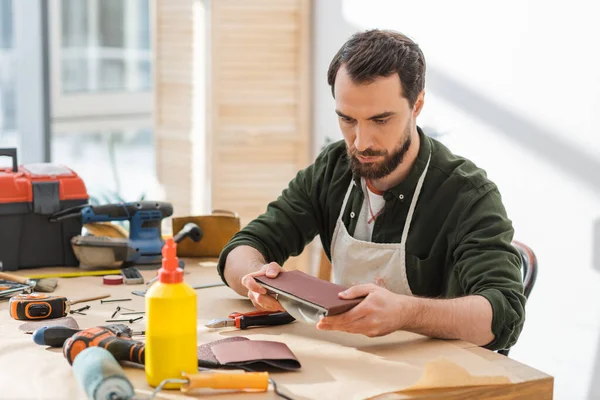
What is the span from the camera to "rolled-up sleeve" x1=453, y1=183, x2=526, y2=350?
1790 millimetres

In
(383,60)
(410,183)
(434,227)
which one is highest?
(383,60)

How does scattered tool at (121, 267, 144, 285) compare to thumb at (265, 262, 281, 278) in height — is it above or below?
below

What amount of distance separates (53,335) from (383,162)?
0.89 meters

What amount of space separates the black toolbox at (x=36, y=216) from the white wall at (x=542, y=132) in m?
1.46

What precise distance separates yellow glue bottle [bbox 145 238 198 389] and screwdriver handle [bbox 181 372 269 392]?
0.04 m

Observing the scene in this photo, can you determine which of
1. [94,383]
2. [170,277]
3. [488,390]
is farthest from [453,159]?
[94,383]

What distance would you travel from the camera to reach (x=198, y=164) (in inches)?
163

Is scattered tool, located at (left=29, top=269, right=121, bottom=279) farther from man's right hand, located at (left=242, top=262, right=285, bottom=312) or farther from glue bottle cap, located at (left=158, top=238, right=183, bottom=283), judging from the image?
glue bottle cap, located at (left=158, top=238, right=183, bottom=283)

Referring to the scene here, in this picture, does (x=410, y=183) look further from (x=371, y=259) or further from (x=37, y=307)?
(x=37, y=307)

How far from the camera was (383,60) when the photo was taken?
6.47ft

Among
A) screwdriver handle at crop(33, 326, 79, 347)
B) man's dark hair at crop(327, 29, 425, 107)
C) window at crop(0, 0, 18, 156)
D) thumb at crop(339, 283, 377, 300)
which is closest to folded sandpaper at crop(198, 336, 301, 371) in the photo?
thumb at crop(339, 283, 377, 300)

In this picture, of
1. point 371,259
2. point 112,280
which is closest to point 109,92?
point 112,280

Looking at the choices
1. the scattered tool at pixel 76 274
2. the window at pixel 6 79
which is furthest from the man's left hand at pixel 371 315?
the window at pixel 6 79

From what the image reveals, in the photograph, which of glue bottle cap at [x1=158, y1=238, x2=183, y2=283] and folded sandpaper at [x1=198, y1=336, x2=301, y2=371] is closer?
glue bottle cap at [x1=158, y1=238, x2=183, y2=283]
